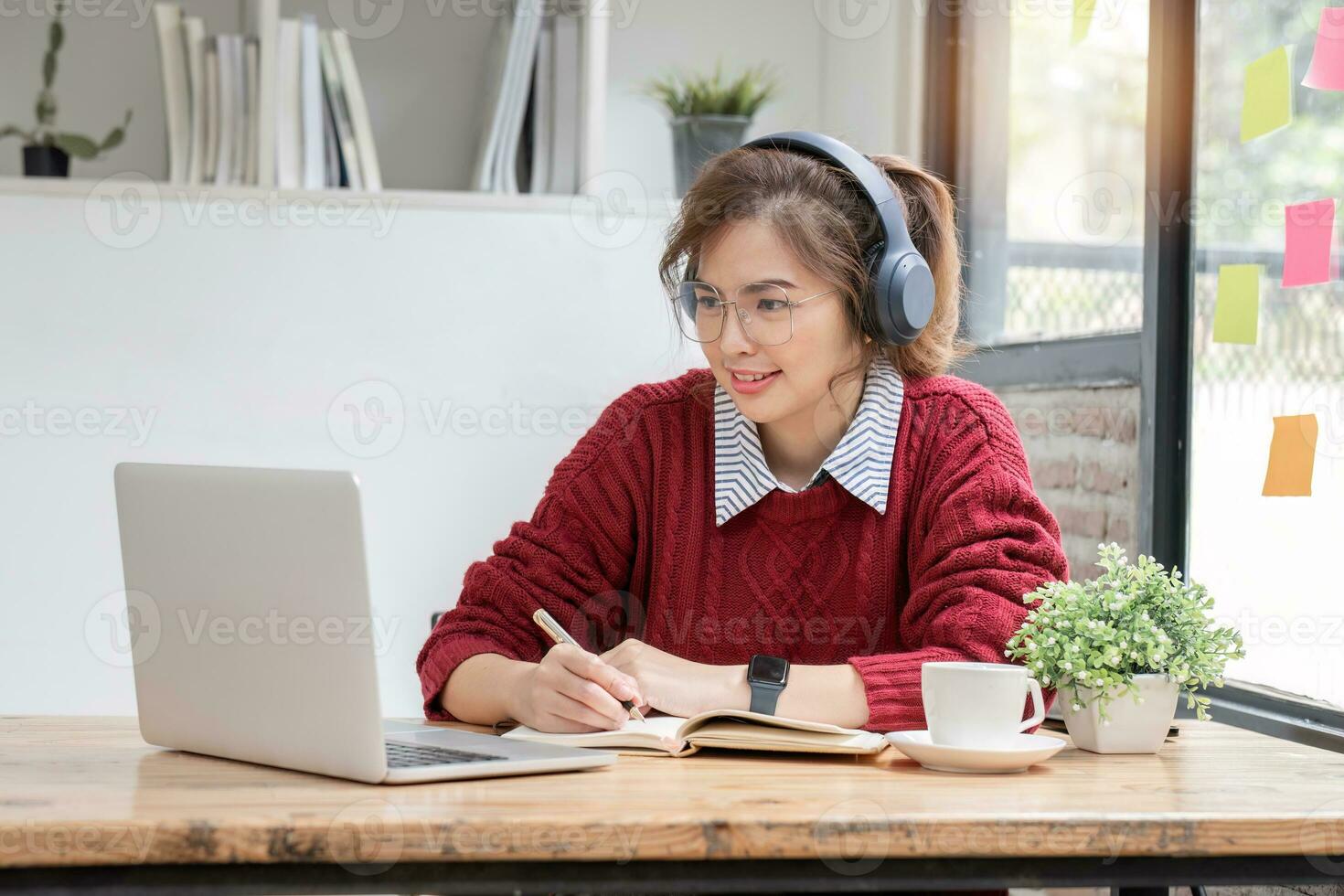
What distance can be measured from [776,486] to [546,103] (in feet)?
3.44

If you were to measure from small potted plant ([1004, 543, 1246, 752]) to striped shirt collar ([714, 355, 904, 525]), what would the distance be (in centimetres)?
30

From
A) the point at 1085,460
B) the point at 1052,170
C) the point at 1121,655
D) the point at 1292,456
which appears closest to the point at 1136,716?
the point at 1121,655

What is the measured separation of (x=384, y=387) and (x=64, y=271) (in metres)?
0.52

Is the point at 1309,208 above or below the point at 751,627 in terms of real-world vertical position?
above

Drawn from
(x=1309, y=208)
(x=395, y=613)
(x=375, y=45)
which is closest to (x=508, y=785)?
(x=1309, y=208)

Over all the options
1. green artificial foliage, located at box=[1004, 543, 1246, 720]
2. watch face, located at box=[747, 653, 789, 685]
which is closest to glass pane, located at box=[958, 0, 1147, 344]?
green artificial foliage, located at box=[1004, 543, 1246, 720]

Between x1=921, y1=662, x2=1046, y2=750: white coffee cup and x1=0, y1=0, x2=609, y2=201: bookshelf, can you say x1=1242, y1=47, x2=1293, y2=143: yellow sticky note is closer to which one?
x1=921, y1=662, x2=1046, y2=750: white coffee cup

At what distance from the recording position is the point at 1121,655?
3.78 ft

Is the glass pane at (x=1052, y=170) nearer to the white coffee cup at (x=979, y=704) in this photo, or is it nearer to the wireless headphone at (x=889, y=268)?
the wireless headphone at (x=889, y=268)

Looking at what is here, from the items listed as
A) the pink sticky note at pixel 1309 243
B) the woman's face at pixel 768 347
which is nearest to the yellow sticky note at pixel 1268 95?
the pink sticky note at pixel 1309 243

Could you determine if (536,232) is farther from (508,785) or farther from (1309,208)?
(508,785)

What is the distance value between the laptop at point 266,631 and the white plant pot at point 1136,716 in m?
0.43

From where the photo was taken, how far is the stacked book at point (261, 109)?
216cm

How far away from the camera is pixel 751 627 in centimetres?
150
